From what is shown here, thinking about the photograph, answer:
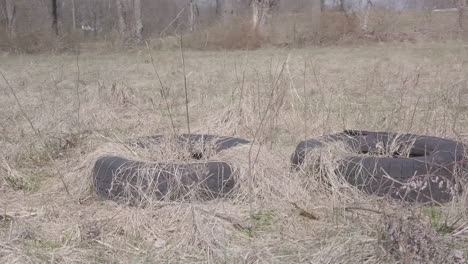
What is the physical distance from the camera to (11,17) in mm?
20812

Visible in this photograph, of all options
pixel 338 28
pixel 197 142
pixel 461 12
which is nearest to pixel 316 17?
pixel 338 28

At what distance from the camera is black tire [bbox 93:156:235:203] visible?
3379mm

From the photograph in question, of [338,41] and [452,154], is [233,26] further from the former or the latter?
[452,154]

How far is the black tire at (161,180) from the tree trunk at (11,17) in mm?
17534

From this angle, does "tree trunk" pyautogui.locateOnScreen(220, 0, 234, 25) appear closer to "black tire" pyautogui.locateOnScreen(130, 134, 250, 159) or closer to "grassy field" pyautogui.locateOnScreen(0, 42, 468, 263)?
"grassy field" pyautogui.locateOnScreen(0, 42, 468, 263)

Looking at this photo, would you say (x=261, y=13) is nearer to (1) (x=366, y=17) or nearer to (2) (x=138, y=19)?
(1) (x=366, y=17)

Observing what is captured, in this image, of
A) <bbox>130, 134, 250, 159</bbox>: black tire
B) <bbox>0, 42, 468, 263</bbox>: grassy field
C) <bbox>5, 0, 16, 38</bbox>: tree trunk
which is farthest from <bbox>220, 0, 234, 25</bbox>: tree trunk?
<bbox>130, 134, 250, 159</bbox>: black tire

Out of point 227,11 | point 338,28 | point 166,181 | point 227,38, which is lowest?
point 166,181

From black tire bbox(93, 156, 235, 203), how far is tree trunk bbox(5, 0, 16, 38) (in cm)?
1762

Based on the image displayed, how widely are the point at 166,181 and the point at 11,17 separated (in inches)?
795

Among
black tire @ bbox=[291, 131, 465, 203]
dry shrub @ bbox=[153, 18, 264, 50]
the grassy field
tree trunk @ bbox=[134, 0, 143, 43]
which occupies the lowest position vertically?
the grassy field

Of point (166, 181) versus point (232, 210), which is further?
point (166, 181)

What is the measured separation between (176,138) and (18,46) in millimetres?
16754

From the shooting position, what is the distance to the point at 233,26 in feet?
66.5
